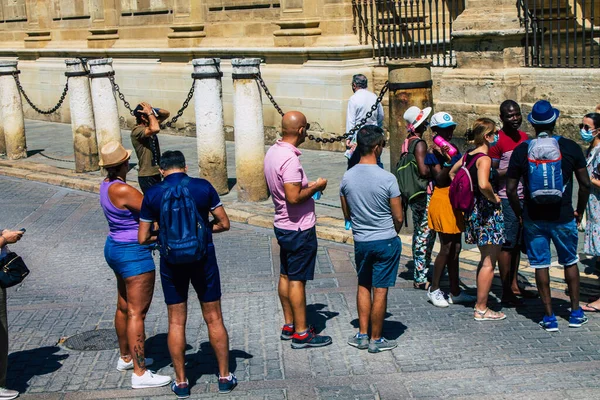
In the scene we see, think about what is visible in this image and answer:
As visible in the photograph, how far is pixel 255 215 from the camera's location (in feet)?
37.2

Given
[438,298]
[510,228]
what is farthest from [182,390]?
[510,228]

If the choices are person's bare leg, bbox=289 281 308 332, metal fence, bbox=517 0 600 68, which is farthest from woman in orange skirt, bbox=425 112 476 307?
metal fence, bbox=517 0 600 68

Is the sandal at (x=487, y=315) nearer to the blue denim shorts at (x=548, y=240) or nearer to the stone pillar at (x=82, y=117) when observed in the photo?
the blue denim shorts at (x=548, y=240)

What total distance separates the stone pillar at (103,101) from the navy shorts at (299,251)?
26.3ft

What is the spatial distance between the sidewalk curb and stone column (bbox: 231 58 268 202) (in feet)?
0.80

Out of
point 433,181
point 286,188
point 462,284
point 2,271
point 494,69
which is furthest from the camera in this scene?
point 494,69

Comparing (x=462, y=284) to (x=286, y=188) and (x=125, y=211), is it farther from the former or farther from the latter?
(x=125, y=211)

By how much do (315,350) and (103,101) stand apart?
847cm

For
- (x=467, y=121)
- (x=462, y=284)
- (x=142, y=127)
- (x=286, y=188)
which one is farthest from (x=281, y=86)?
(x=286, y=188)

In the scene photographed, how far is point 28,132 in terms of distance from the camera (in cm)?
2130

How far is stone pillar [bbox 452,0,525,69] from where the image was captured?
1366 centimetres

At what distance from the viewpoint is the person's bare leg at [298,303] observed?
22.7 feet

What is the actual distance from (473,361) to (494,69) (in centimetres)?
809

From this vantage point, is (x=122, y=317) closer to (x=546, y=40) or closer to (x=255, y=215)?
(x=255, y=215)
